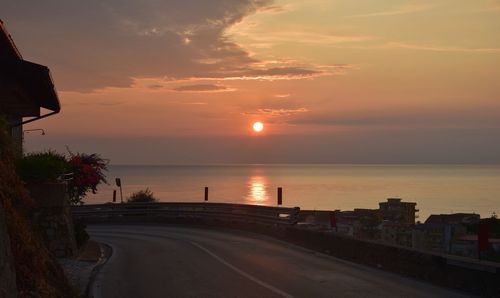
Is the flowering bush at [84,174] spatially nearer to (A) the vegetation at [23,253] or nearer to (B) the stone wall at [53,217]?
(B) the stone wall at [53,217]

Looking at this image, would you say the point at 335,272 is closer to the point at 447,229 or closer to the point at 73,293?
the point at 447,229

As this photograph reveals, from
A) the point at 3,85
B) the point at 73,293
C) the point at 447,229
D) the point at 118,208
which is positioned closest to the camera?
the point at 73,293

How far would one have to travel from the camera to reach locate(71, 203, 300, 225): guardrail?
1060 inches

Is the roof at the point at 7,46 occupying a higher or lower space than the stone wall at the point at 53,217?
higher

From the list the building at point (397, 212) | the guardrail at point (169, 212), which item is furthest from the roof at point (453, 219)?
the guardrail at point (169, 212)

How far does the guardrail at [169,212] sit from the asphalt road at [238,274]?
18.0 feet

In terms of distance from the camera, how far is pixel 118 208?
113 ft

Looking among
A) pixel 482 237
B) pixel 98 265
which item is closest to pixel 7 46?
pixel 98 265

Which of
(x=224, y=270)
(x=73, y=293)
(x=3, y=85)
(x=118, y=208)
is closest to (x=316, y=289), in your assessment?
(x=224, y=270)

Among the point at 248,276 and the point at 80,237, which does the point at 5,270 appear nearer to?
the point at 248,276

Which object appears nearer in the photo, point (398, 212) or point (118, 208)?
point (398, 212)

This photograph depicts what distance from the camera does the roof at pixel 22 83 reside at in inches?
508

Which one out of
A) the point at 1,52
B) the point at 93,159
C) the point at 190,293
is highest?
the point at 1,52

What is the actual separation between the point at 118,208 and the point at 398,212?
1620cm
